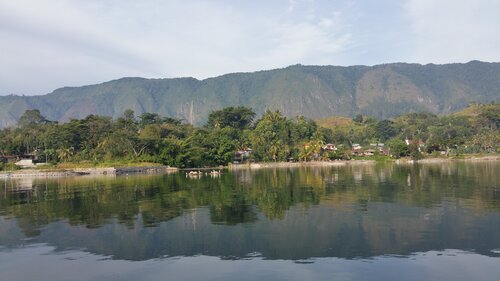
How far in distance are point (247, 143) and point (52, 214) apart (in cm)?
8153

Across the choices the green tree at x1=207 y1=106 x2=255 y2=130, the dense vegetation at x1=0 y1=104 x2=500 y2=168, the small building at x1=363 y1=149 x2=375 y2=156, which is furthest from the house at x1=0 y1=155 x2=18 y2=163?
the small building at x1=363 y1=149 x2=375 y2=156

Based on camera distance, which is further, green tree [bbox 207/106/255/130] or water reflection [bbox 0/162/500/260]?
green tree [bbox 207/106/255/130]

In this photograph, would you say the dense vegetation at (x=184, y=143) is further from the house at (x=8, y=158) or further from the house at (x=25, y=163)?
the house at (x=25, y=163)

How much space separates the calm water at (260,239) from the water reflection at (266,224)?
6 cm

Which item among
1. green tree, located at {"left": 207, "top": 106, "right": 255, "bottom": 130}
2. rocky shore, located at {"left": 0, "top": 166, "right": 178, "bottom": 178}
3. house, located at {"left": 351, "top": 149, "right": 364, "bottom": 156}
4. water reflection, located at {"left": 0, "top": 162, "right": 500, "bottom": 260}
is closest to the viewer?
water reflection, located at {"left": 0, "top": 162, "right": 500, "bottom": 260}

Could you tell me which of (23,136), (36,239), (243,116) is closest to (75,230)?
(36,239)

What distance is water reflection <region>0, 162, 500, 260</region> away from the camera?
684 inches

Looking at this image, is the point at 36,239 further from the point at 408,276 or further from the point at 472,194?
the point at 472,194

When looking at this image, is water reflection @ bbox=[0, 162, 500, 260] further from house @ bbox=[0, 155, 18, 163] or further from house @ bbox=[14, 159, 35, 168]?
house @ bbox=[0, 155, 18, 163]

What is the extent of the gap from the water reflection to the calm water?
0.19 feet

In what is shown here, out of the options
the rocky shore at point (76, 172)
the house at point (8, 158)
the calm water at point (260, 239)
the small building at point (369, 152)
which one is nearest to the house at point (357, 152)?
the small building at point (369, 152)

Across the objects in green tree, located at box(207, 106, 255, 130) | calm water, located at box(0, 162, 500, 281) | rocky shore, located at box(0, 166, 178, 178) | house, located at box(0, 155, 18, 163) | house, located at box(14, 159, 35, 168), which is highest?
green tree, located at box(207, 106, 255, 130)

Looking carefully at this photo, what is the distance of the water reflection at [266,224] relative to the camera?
17.4m

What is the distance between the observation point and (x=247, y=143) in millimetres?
108875
